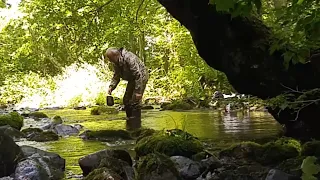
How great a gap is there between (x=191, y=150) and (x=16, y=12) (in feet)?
80.0

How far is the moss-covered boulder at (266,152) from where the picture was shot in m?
4.56

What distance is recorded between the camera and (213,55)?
546cm

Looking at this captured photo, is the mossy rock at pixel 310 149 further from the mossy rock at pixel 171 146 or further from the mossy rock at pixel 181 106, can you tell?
the mossy rock at pixel 181 106

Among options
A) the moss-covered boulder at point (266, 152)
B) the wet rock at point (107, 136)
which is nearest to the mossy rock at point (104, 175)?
the moss-covered boulder at point (266, 152)

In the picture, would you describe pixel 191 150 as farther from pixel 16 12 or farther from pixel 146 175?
pixel 16 12

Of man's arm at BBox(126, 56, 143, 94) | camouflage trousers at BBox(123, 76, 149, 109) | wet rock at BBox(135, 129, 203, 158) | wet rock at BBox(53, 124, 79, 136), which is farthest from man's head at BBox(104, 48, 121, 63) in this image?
wet rock at BBox(135, 129, 203, 158)

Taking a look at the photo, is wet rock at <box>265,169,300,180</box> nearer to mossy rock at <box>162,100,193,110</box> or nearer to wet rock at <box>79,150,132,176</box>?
wet rock at <box>79,150,132,176</box>

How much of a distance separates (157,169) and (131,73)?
20.8 feet

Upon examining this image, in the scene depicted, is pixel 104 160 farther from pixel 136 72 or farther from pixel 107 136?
pixel 136 72

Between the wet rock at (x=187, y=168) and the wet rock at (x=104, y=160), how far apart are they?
1.51ft

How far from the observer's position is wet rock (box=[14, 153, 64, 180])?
4.06m

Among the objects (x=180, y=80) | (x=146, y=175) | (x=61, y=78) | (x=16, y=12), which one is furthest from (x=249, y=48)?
(x=16, y=12)

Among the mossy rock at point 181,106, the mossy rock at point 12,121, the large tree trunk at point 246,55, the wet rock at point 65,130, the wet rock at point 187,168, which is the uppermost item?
the large tree trunk at point 246,55

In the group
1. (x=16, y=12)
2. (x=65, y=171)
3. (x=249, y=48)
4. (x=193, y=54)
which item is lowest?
(x=65, y=171)
